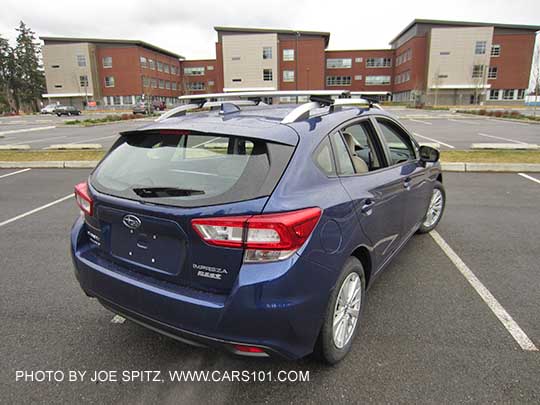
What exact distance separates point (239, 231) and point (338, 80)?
254 ft

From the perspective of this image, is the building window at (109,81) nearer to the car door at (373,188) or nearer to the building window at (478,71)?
the building window at (478,71)

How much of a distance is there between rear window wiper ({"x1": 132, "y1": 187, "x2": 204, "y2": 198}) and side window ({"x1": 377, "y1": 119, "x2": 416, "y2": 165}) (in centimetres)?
207

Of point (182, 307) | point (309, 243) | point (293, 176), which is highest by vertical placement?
point (293, 176)

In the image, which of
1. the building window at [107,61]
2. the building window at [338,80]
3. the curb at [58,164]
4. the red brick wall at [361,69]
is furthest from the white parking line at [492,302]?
the building window at [107,61]

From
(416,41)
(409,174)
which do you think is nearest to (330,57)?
(416,41)

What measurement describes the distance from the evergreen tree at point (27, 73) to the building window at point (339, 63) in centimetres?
6026

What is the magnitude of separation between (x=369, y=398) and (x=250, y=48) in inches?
2564

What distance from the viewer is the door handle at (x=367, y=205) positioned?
2.51 metres

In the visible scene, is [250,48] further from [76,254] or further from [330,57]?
[76,254]

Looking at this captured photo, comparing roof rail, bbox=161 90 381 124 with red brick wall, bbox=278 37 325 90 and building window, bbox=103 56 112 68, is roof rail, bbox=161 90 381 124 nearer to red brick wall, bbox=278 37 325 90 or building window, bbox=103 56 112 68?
red brick wall, bbox=278 37 325 90

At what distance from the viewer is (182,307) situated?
201 cm

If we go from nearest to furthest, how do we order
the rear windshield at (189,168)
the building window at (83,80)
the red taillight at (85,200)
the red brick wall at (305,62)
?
1. the rear windshield at (189,168)
2. the red taillight at (85,200)
3. the red brick wall at (305,62)
4. the building window at (83,80)

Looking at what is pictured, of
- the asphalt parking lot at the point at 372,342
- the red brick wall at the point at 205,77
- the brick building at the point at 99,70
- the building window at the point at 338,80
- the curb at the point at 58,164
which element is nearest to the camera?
the asphalt parking lot at the point at 372,342

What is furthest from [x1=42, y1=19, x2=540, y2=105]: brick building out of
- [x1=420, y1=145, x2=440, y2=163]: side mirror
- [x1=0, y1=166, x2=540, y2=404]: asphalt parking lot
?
[x1=0, y1=166, x2=540, y2=404]: asphalt parking lot
